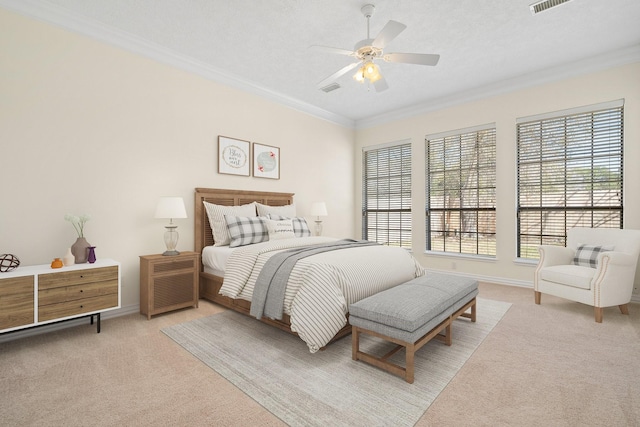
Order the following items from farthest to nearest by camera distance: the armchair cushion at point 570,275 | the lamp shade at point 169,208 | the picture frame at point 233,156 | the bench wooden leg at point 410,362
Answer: the picture frame at point 233,156 < the lamp shade at point 169,208 < the armchair cushion at point 570,275 < the bench wooden leg at point 410,362

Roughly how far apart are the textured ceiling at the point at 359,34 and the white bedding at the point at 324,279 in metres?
2.40

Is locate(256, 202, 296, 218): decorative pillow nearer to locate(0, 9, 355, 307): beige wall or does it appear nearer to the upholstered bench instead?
locate(0, 9, 355, 307): beige wall

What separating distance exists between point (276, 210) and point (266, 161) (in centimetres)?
88

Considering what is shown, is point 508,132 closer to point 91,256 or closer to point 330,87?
point 330,87

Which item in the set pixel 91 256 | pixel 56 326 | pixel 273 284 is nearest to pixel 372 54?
pixel 273 284

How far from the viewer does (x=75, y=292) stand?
9.11ft

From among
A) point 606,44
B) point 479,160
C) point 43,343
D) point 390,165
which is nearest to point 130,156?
point 43,343

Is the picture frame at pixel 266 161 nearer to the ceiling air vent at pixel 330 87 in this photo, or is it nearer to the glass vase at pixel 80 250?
the ceiling air vent at pixel 330 87

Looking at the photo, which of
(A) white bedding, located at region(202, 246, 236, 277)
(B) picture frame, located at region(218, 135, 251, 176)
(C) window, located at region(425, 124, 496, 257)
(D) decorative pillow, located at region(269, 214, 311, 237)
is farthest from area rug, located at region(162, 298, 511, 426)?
(C) window, located at region(425, 124, 496, 257)

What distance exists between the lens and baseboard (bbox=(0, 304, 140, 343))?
278 cm

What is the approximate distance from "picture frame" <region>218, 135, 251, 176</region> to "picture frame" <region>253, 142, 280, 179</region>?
13 cm

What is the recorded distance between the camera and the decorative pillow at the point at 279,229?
4164mm

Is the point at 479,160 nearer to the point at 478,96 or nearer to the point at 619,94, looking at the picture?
the point at 478,96

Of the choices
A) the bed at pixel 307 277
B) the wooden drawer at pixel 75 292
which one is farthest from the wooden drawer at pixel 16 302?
the bed at pixel 307 277
